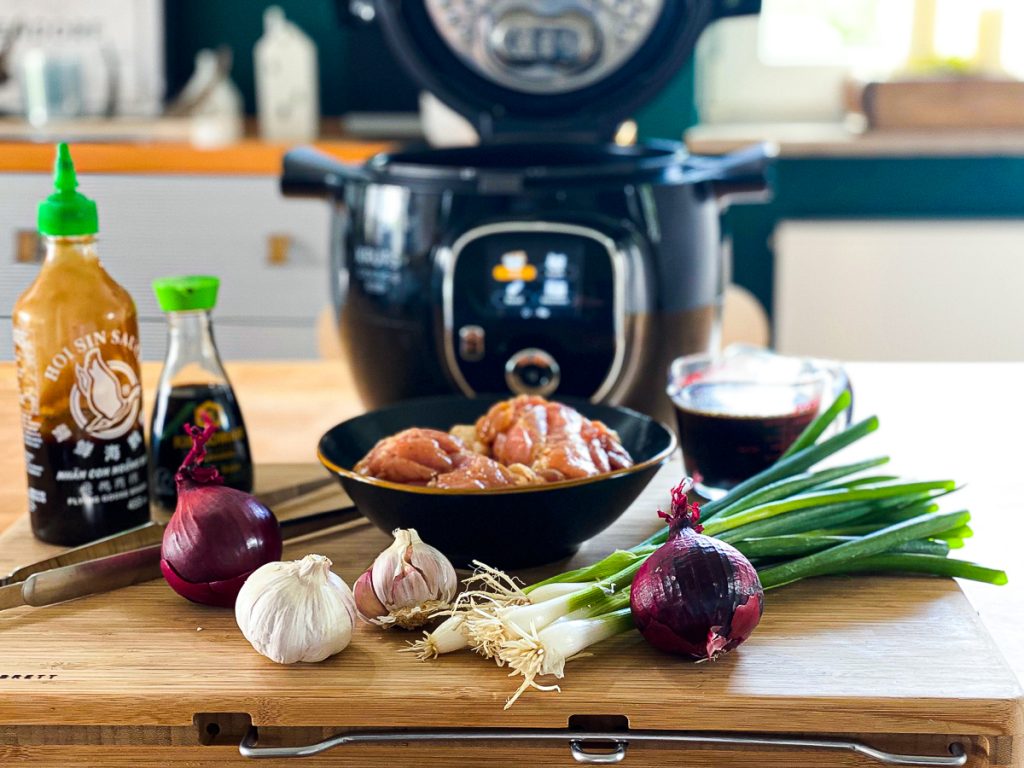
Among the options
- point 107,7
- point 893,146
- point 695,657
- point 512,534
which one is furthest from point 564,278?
point 107,7

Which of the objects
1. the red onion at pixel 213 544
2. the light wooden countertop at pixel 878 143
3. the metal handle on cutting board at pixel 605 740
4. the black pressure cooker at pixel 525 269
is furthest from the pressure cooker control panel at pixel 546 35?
the light wooden countertop at pixel 878 143

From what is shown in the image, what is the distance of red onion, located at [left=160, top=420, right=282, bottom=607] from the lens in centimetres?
72

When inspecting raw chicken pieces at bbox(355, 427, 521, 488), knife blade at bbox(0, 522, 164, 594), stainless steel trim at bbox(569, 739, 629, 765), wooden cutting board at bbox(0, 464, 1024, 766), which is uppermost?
raw chicken pieces at bbox(355, 427, 521, 488)

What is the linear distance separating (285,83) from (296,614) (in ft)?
6.97

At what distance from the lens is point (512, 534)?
2.50ft

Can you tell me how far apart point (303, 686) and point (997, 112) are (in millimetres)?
2289

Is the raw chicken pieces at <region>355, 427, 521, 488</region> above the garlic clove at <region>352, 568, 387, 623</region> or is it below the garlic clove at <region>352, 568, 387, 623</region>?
above

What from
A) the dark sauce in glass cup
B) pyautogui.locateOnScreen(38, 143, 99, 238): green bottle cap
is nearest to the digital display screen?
the dark sauce in glass cup

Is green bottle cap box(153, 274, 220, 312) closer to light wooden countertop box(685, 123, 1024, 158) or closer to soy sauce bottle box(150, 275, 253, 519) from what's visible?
soy sauce bottle box(150, 275, 253, 519)

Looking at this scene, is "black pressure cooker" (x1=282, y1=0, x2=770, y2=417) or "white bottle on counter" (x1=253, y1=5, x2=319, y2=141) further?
"white bottle on counter" (x1=253, y1=5, x2=319, y2=141)

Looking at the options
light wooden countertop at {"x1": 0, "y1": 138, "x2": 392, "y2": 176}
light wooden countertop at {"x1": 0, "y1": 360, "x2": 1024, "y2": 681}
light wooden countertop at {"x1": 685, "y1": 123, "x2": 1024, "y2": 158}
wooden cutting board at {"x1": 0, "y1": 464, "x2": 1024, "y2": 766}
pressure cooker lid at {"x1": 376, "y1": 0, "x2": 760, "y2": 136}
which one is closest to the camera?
wooden cutting board at {"x1": 0, "y1": 464, "x2": 1024, "y2": 766}

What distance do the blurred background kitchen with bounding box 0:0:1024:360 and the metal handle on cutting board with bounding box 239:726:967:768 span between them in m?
1.74

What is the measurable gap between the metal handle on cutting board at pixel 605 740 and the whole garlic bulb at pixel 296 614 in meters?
0.05

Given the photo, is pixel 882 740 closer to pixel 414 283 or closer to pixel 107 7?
pixel 414 283
